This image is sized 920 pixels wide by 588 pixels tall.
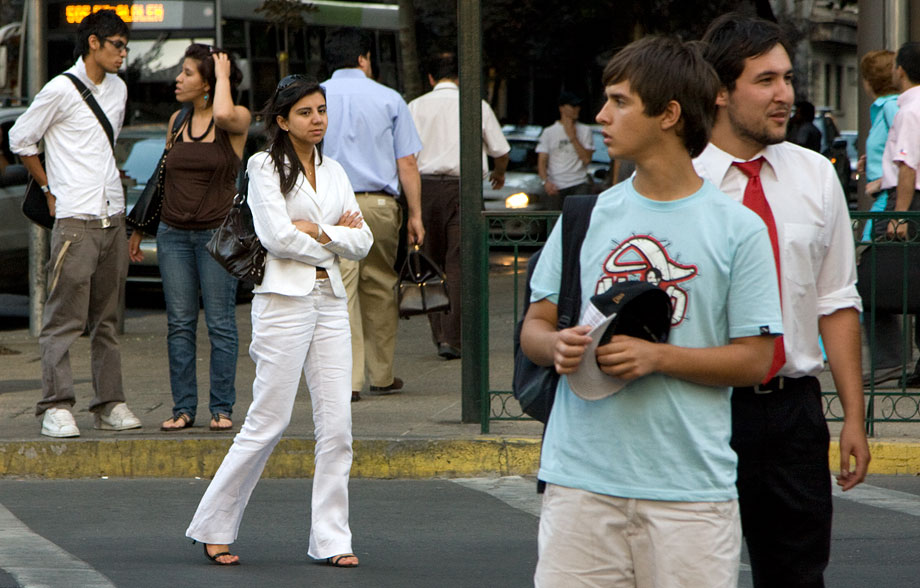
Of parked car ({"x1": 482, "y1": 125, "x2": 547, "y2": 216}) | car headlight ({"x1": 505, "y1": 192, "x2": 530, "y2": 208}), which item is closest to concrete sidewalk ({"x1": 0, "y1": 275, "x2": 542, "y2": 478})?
parked car ({"x1": 482, "y1": 125, "x2": 547, "y2": 216})

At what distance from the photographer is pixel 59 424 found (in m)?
7.25

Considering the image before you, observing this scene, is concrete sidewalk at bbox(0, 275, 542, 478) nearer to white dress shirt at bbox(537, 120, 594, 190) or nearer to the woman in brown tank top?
the woman in brown tank top

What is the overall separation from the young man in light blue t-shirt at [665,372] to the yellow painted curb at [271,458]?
4.22 meters

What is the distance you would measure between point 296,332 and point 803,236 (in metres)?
2.34

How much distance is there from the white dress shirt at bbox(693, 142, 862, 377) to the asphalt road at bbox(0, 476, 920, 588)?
1994mm

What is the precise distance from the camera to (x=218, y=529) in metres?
5.25

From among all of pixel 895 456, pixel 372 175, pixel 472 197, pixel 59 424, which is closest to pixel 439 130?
pixel 372 175

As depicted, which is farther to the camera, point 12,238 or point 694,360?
point 12,238

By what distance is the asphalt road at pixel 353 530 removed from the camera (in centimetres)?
520

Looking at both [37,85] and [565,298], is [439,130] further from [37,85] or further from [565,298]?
[565,298]

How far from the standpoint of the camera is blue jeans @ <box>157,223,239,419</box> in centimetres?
720

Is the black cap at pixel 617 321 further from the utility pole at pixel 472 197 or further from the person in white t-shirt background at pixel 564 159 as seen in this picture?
the person in white t-shirt background at pixel 564 159

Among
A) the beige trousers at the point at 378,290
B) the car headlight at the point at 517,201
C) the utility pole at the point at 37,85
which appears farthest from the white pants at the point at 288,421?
the car headlight at the point at 517,201

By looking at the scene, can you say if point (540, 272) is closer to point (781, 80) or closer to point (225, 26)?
point (781, 80)
